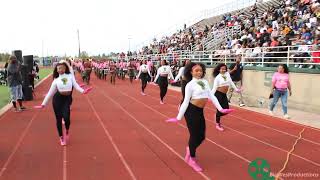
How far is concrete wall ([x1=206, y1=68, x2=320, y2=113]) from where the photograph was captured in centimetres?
1401

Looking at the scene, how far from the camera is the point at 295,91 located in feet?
49.4

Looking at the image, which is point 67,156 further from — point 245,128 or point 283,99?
point 283,99

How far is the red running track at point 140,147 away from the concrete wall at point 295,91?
1.77 metres

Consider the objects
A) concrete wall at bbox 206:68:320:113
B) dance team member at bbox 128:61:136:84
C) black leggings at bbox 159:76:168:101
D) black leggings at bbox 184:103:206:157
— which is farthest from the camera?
dance team member at bbox 128:61:136:84

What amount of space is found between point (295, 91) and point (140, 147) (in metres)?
8.03

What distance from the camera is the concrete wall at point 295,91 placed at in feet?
46.0

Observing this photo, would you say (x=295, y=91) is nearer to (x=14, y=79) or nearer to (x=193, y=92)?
(x=193, y=92)

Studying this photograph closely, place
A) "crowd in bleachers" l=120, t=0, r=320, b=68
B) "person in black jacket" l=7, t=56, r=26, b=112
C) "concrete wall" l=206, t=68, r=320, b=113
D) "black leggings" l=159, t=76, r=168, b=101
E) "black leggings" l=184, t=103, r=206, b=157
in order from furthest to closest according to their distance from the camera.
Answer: "black leggings" l=159, t=76, r=168, b=101 < "crowd in bleachers" l=120, t=0, r=320, b=68 < "person in black jacket" l=7, t=56, r=26, b=112 < "concrete wall" l=206, t=68, r=320, b=113 < "black leggings" l=184, t=103, r=206, b=157

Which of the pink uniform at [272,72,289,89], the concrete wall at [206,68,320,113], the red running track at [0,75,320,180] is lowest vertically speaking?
the red running track at [0,75,320,180]

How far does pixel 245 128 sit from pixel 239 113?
297cm

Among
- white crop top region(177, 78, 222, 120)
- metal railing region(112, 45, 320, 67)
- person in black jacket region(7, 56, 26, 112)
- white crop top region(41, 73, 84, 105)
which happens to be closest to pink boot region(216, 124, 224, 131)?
white crop top region(177, 78, 222, 120)

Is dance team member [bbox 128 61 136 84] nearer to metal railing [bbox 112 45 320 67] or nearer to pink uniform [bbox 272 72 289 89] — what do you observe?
metal railing [bbox 112 45 320 67]

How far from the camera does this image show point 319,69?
45.7ft

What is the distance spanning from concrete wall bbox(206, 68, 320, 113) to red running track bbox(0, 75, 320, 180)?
177cm
